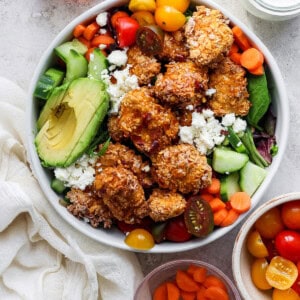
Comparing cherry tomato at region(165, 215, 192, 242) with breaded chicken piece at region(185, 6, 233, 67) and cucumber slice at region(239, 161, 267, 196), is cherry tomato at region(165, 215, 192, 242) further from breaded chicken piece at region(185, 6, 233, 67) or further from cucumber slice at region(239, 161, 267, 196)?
breaded chicken piece at region(185, 6, 233, 67)

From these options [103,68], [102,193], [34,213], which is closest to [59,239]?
[34,213]

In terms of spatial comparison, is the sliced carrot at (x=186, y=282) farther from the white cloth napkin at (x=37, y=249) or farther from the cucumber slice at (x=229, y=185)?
the cucumber slice at (x=229, y=185)

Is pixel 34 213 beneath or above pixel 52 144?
beneath

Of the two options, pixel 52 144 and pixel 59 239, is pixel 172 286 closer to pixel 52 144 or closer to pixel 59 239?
pixel 59 239

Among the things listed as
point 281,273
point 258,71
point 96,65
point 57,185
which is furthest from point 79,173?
point 281,273

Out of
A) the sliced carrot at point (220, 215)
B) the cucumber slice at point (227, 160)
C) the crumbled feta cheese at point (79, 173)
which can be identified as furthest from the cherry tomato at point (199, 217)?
the crumbled feta cheese at point (79, 173)

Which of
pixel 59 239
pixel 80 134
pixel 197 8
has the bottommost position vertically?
pixel 59 239
